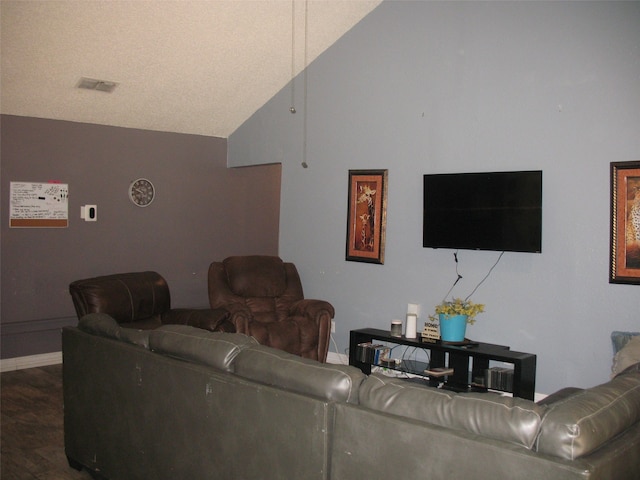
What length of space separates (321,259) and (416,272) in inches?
43.8

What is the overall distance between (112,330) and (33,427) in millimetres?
1509

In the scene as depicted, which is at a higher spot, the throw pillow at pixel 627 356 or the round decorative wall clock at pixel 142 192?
the round decorative wall clock at pixel 142 192

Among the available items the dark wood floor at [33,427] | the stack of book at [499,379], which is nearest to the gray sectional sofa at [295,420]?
the dark wood floor at [33,427]

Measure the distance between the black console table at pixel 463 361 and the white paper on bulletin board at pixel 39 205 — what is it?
2.96m

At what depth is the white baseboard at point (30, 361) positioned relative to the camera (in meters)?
5.48

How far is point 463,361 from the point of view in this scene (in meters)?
4.60

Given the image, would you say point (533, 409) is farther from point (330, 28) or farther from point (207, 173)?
point (207, 173)

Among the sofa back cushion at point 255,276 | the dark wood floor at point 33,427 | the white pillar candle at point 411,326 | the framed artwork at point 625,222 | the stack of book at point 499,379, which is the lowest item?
the dark wood floor at point 33,427

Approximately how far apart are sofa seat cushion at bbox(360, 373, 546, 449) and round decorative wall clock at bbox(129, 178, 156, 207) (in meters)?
4.70

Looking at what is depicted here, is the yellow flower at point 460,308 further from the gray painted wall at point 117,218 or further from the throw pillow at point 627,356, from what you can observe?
the gray painted wall at point 117,218

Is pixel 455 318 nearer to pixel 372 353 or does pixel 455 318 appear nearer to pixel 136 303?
pixel 372 353

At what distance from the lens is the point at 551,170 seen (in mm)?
4410

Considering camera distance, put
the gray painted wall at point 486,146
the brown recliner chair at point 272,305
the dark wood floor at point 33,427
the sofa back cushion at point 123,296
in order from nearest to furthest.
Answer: the dark wood floor at point 33,427 < the gray painted wall at point 486,146 < the sofa back cushion at point 123,296 < the brown recliner chair at point 272,305

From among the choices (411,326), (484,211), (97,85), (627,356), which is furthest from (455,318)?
(97,85)
